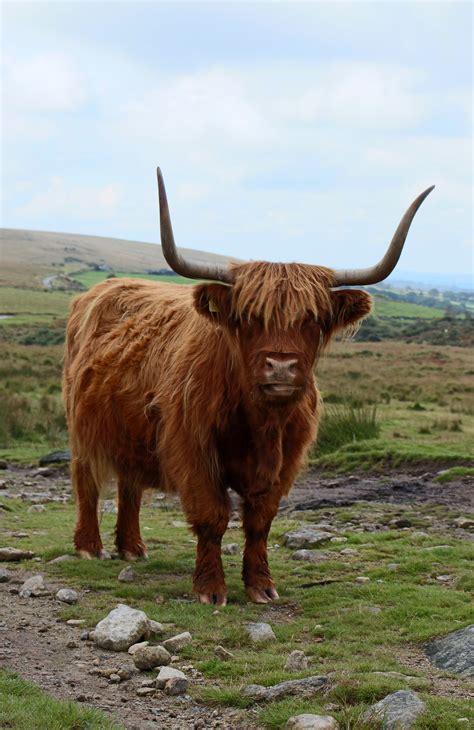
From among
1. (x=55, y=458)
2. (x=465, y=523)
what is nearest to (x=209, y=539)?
(x=465, y=523)

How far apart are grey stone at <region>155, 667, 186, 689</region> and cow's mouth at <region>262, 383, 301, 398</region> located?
1679mm

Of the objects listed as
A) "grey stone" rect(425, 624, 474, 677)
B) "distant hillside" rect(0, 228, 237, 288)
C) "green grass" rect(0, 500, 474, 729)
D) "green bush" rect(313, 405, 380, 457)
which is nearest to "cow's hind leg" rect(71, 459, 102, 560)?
"green grass" rect(0, 500, 474, 729)

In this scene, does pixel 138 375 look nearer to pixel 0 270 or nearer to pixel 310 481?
pixel 310 481

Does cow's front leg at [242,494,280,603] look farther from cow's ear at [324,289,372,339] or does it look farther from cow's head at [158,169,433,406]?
cow's ear at [324,289,372,339]

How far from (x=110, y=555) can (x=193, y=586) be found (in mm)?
1640

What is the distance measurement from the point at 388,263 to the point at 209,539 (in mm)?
2192

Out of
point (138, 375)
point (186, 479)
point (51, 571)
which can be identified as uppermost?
point (138, 375)

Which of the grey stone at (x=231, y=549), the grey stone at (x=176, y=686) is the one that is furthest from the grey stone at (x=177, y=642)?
the grey stone at (x=231, y=549)

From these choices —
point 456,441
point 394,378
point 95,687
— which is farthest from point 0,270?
point 95,687

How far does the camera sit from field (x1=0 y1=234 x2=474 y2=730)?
4.11 meters

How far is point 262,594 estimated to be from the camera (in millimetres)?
6254

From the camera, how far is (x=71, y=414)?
7910mm

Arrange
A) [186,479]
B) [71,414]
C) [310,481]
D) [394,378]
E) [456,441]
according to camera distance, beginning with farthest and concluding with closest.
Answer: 1. [394,378]
2. [456,441]
3. [310,481]
4. [71,414]
5. [186,479]

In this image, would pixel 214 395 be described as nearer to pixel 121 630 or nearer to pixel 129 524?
pixel 121 630
